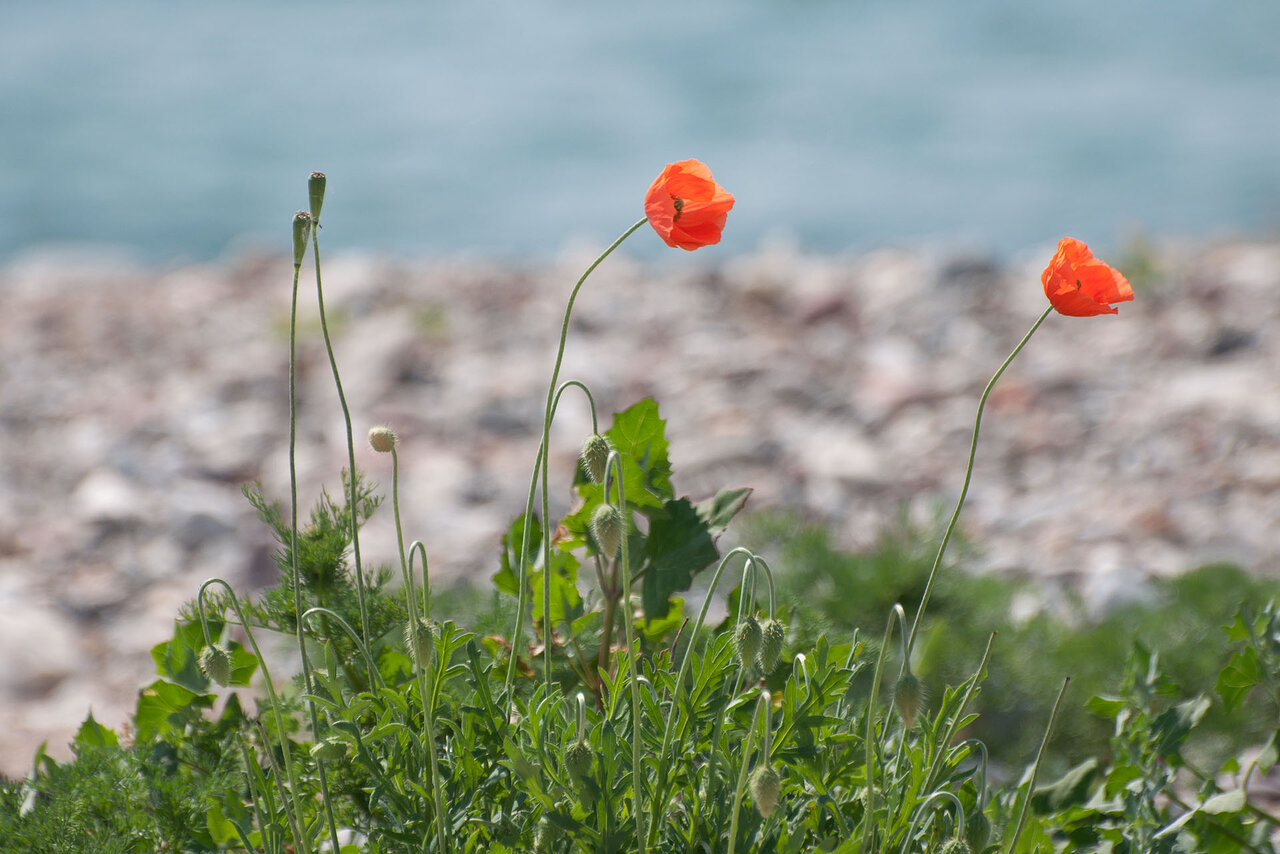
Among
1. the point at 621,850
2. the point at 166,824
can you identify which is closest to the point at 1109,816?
the point at 621,850

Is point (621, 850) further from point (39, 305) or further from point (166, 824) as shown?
point (39, 305)

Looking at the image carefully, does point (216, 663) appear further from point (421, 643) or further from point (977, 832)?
point (977, 832)

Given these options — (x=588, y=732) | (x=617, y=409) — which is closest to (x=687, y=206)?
(x=588, y=732)

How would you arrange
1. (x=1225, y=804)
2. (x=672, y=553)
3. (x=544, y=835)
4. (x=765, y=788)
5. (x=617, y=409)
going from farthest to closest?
(x=617, y=409)
(x=672, y=553)
(x=1225, y=804)
(x=544, y=835)
(x=765, y=788)

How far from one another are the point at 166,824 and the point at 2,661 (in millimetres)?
1710

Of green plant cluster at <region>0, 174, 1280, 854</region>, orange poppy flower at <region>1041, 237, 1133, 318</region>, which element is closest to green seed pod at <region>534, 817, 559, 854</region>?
green plant cluster at <region>0, 174, 1280, 854</region>

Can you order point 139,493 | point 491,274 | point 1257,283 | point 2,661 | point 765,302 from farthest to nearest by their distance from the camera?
point 491,274
point 765,302
point 1257,283
point 139,493
point 2,661

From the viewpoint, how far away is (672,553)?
1.16 meters

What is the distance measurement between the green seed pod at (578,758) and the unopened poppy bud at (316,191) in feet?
1.40

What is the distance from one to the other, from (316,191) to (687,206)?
29 centimetres

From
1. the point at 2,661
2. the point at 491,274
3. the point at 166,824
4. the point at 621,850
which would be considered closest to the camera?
the point at 621,850

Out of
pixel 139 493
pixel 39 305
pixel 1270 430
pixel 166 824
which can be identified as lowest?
pixel 1270 430

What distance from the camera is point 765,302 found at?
4594 mm

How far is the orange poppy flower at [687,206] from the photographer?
2.94 feet
